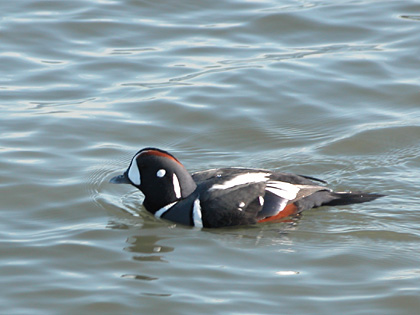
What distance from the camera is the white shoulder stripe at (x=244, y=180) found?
8562mm

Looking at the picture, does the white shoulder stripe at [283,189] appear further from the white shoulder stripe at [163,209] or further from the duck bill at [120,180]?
the duck bill at [120,180]

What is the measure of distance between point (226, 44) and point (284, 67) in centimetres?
140

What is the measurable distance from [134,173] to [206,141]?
84.8 inches

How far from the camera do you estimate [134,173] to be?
8.84 m

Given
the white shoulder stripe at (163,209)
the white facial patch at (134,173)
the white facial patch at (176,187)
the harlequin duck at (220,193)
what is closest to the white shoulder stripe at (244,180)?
the harlequin duck at (220,193)

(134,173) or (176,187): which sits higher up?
(134,173)

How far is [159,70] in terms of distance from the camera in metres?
12.9

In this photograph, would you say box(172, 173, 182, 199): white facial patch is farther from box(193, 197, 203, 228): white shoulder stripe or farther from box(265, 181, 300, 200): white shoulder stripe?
box(265, 181, 300, 200): white shoulder stripe

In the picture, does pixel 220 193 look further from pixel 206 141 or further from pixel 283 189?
pixel 206 141

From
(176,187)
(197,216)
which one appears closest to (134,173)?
(176,187)

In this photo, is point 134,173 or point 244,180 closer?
point 244,180

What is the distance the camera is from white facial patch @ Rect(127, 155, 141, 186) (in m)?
8.81

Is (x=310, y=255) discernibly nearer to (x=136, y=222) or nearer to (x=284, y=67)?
(x=136, y=222)

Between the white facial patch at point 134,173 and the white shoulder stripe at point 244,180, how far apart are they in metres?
0.83
